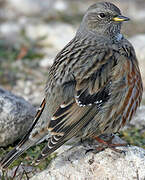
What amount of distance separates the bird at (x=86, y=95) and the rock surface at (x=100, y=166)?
28 centimetres

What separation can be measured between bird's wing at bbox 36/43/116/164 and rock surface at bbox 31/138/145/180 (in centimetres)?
34

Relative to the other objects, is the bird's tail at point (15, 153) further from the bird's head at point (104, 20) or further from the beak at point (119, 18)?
the beak at point (119, 18)

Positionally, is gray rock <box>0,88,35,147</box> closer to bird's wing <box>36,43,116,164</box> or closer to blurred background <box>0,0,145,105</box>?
bird's wing <box>36,43,116,164</box>

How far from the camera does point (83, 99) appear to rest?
4.96 meters

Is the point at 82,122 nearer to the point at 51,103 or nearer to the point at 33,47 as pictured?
the point at 51,103

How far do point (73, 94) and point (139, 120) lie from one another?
6.44 ft

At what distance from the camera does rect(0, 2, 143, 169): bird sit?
486 cm

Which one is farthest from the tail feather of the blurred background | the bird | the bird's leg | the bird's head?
the blurred background

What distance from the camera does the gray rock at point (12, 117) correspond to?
5645 mm

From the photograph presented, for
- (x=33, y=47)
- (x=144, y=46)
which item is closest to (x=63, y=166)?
(x=144, y=46)

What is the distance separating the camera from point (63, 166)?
195 inches

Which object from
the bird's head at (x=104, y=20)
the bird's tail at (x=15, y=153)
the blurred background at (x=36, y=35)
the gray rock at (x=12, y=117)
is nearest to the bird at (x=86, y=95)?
the bird's tail at (x=15, y=153)

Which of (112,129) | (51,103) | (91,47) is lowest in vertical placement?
(112,129)

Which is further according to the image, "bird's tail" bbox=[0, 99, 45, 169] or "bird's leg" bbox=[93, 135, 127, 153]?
"bird's leg" bbox=[93, 135, 127, 153]
